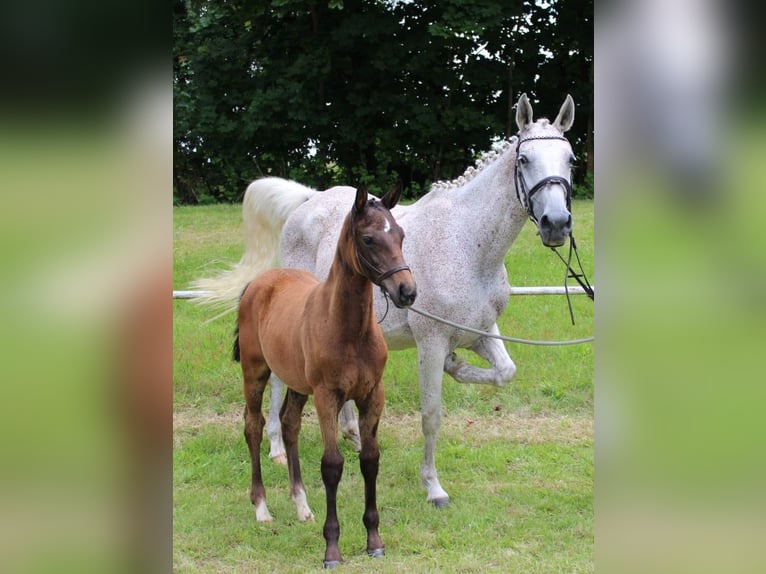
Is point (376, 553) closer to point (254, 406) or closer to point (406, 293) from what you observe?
point (254, 406)

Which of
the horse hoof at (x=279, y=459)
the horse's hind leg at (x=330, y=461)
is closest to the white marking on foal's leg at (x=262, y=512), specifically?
the horse's hind leg at (x=330, y=461)

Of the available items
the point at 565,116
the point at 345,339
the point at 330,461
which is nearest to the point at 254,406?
the point at 330,461

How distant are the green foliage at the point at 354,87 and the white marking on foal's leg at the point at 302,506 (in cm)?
987

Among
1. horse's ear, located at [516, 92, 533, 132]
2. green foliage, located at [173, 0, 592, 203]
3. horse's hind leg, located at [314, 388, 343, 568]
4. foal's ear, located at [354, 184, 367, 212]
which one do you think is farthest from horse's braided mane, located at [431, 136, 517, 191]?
green foliage, located at [173, 0, 592, 203]

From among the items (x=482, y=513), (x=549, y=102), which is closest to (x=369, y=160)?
(x=549, y=102)

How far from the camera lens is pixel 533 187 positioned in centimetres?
363

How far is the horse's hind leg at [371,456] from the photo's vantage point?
351cm

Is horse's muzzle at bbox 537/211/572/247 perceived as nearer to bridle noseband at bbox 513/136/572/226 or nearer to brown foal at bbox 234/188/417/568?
bridle noseband at bbox 513/136/572/226

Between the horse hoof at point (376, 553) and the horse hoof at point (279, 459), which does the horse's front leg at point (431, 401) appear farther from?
the horse hoof at point (279, 459)

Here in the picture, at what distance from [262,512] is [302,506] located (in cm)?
22

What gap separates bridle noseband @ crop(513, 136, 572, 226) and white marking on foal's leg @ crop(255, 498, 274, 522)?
82.1 inches

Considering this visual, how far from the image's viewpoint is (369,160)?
47.6ft
